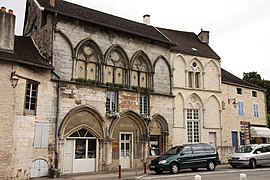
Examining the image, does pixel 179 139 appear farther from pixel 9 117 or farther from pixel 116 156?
pixel 9 117

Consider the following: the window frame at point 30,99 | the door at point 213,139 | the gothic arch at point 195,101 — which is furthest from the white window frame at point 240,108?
the window frame at point 30,99

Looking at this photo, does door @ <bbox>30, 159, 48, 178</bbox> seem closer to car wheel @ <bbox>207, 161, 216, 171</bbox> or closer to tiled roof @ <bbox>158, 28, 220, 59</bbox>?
car wheel @ <bbox>207, 161, 216, 171</bbox>

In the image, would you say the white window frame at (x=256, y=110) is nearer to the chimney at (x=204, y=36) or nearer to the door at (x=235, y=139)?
the door at (x=235, y=139)

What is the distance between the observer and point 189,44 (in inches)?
987

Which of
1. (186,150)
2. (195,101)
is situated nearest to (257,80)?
(195,101)

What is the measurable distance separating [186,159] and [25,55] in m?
10.2

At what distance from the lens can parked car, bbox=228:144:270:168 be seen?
1831cm

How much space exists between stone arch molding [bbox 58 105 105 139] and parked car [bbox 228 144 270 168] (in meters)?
8.46

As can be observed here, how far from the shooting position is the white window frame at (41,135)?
15.5m

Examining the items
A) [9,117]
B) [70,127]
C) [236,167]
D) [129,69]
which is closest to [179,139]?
[236,167]

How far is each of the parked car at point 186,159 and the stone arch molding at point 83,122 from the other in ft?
12.8

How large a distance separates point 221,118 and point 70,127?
41.7ft

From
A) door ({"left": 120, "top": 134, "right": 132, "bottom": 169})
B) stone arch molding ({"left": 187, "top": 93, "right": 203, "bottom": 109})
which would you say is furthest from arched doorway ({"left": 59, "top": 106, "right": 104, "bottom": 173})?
stone arch molding ({"left": 187, "top": 93, "right": 203, "bottom": 109})

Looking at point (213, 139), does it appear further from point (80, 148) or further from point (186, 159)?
point (80, 148)
